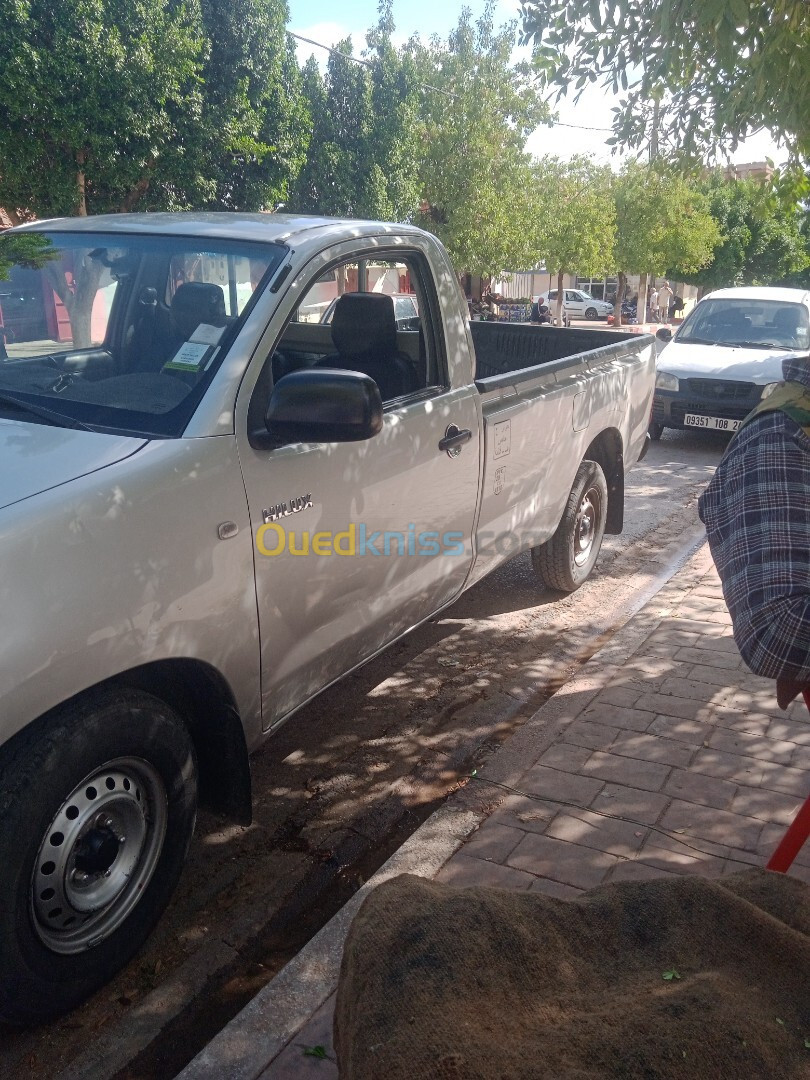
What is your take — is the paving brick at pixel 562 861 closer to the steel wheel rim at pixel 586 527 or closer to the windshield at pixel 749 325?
the steel wheel rim at pixel 586 527

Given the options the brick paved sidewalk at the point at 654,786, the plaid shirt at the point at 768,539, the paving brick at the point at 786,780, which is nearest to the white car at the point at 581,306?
the brick paved sidewalk at the point at 654,786

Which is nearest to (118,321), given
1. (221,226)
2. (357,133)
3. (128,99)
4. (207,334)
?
(207,334)

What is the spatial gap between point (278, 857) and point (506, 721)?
1.44m

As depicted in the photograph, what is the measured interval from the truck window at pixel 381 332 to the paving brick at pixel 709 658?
206cm

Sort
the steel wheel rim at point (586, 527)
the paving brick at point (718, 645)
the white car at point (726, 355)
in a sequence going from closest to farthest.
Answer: the paving brick at point (718, 645) < the steel wheel rim at point (586, 527) < the white car at point (726, 355)

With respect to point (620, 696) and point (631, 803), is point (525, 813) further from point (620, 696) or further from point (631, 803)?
point (620, 696)

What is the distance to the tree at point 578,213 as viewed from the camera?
36.2 m

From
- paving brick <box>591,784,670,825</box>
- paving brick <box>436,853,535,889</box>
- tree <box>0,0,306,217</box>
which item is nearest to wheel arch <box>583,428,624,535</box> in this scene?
paving brick <box>591,784,670,825</box>

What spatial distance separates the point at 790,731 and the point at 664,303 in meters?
49.9

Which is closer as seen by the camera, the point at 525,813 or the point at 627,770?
the point at 525,813

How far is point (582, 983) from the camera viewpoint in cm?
168

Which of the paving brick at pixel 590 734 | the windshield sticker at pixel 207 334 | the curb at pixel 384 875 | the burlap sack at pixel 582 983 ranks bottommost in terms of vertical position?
the curb at pixel 384 875

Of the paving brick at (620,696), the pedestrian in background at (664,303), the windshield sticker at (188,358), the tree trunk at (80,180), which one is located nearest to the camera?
the windshield sticker at (188,358)

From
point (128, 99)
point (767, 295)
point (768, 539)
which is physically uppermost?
point (128, 99)
